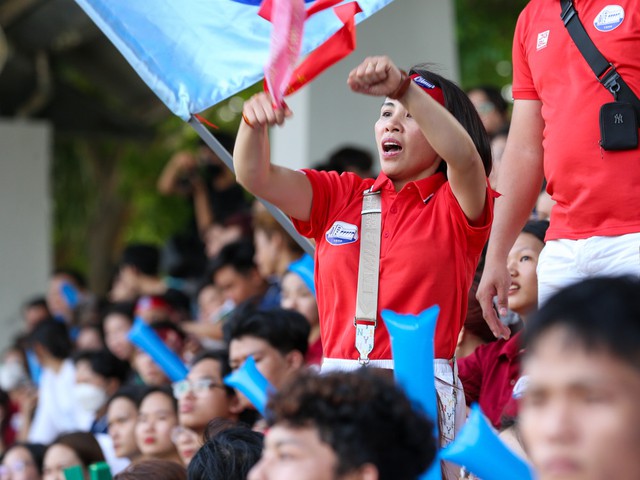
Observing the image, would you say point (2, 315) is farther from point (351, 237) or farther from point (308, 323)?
point (351, 237)

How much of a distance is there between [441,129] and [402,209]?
0.38 metres

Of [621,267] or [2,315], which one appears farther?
[2,315]

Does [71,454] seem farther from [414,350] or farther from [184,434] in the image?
[414,350]

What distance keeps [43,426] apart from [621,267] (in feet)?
18.8

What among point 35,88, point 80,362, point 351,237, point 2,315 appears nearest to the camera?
point 351,237

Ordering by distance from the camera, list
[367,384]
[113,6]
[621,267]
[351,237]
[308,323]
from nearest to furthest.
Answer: [367,384]
[621,267]
[351,237]
[113,6]
[308,323]

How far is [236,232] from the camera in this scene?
29.4 ft

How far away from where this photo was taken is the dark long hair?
11.5 feet

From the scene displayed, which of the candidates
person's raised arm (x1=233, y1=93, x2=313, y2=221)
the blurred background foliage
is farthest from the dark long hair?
the blurred background foliage

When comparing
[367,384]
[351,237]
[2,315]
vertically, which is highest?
[367,384]

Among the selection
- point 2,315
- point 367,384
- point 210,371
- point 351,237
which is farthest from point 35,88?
point 367,384

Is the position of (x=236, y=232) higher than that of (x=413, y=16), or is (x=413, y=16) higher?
(x=413, y=16)

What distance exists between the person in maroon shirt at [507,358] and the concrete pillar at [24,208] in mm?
9234

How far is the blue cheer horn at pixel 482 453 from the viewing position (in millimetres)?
2434
